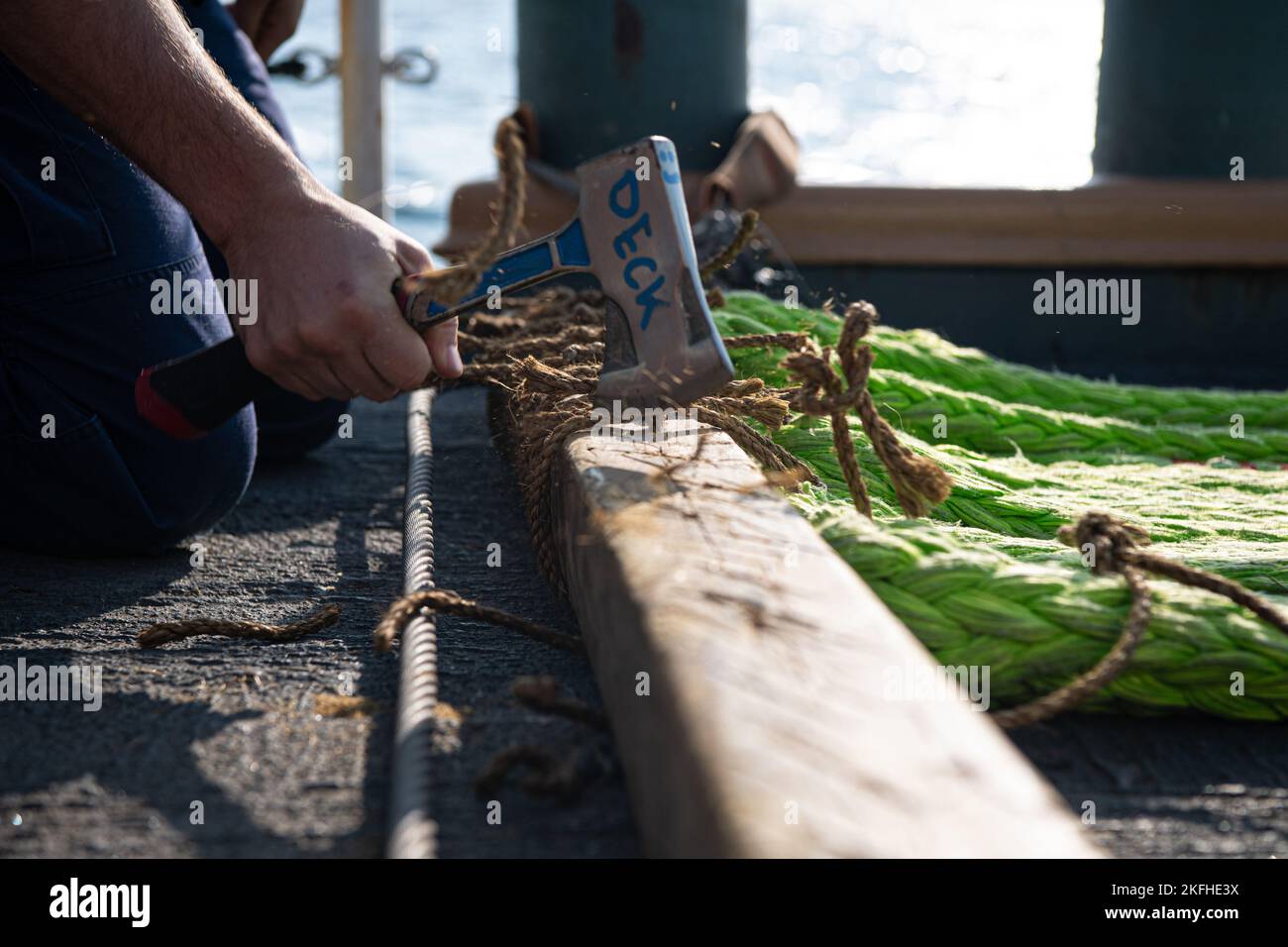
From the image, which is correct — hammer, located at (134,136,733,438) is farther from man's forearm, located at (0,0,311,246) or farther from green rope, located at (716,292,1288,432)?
green rope, located at (716,292,1288,432)

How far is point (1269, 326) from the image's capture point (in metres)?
3.49

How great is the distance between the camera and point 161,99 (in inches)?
51.4

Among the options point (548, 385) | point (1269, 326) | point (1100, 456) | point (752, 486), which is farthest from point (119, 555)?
point (1269, 326)

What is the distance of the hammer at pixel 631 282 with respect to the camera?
4.24ft

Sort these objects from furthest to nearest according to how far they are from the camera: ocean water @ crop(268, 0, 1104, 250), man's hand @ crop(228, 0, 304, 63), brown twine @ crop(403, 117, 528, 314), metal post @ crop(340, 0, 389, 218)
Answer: ocean water @ crop(268, 0, 1104, 250) → metal post @ crop(340, 0, 389, 218) → man's hand @ crop(228, 0, 304, 63) → brown twine @ crop(403, 117, 528, 314)

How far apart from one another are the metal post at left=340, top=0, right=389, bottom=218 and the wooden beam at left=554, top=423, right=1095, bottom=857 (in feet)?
9.17

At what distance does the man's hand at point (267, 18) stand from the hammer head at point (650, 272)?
1.38m

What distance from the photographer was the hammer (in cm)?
129

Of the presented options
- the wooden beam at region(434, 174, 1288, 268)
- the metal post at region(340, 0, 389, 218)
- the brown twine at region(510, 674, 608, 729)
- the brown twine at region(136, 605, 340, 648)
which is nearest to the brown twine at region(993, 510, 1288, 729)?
the brown twine at region(510, 674, 608, 729)

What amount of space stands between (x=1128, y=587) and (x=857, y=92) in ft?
67.7

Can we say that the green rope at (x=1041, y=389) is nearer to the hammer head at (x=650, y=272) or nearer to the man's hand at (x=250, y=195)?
the hammer head at (x=650, y=272)

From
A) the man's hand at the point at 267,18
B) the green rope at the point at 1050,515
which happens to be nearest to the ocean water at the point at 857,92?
the man's hand at the point at 267,18

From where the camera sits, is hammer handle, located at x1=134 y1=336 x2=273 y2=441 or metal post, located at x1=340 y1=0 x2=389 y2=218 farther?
metal post, located at x1=340 y1=0 x2=389 y2=218
